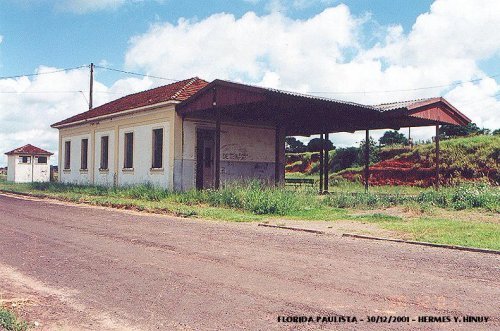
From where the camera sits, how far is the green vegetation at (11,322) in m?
4.05

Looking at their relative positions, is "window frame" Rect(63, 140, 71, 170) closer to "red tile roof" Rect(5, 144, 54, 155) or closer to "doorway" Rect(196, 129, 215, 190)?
"red tile roof" Rect(5, 144, 54, 155)

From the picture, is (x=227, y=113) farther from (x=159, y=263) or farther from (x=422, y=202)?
(x=159, y=263)

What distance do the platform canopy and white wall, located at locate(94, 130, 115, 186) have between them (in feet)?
21.1

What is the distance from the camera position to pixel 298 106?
1738 cm

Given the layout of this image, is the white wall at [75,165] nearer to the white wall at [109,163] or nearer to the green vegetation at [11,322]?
the white wall at [109,163]

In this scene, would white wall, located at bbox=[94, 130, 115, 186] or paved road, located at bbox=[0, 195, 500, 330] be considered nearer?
paved road, located at bbox=[0, 195, 500, 330]

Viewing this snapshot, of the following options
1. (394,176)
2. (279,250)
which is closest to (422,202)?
(279,250)

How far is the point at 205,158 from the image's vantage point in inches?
843

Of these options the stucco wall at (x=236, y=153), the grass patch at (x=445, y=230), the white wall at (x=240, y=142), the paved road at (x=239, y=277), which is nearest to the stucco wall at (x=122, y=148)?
the stucco wall at (x=236, y=153)

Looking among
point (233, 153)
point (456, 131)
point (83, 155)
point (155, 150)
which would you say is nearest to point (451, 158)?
point (456, 131)

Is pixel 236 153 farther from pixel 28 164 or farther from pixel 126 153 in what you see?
pixel 28 164

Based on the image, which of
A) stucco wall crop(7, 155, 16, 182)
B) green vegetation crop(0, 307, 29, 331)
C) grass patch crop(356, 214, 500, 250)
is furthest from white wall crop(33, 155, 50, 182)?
green vegetation crop(0, 307, 29, 331)

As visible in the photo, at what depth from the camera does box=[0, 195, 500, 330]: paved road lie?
14.7 ft

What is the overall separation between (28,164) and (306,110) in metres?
29.6
